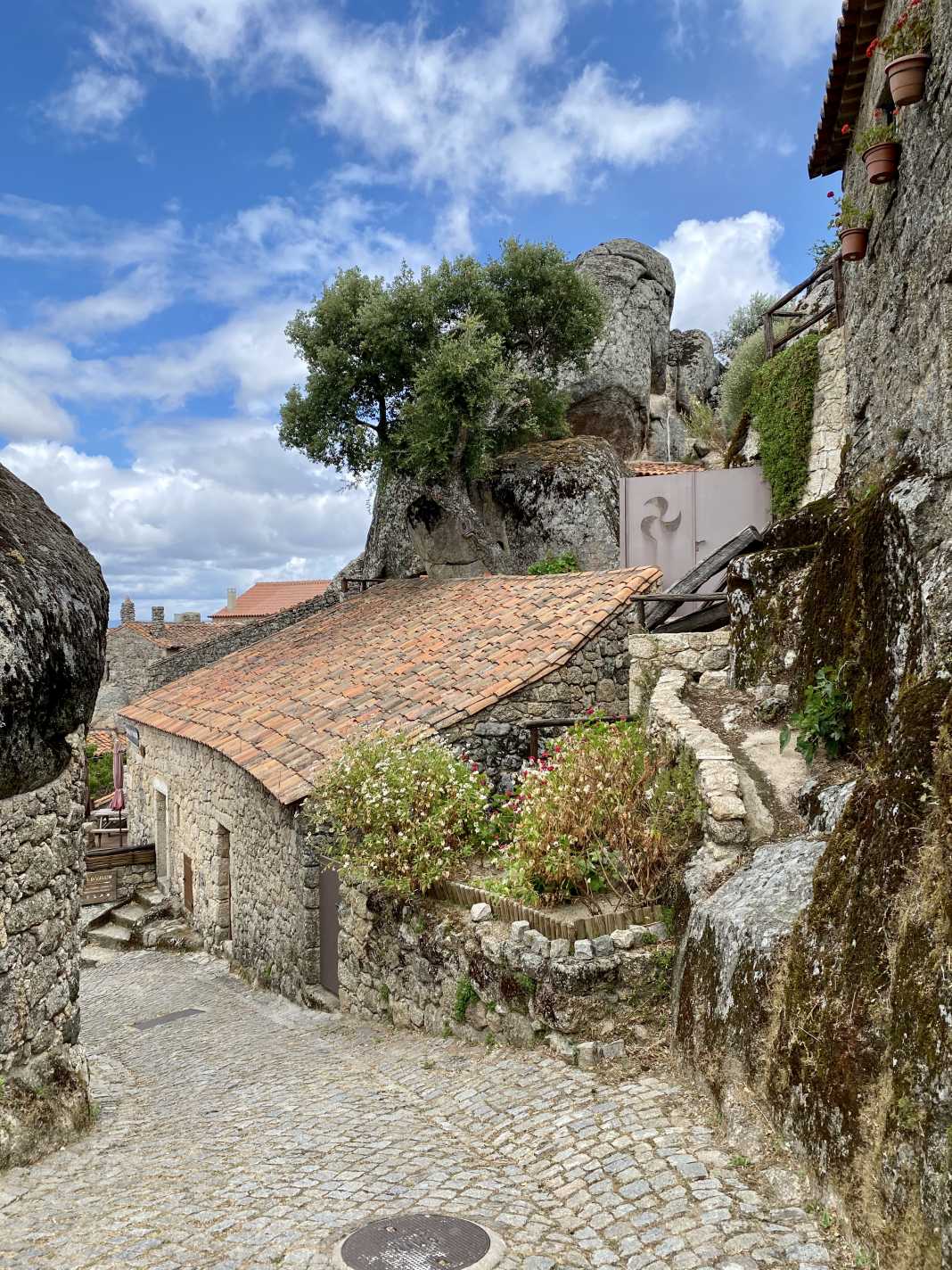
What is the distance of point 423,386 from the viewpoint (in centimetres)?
1820

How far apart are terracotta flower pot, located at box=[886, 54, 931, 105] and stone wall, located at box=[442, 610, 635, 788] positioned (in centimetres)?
616

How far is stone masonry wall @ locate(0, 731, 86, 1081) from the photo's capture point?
16.4ft

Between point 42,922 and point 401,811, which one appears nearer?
point 42,922

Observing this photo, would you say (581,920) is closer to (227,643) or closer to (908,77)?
(908,77)

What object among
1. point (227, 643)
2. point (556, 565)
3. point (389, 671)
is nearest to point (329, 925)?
point (389, 671)

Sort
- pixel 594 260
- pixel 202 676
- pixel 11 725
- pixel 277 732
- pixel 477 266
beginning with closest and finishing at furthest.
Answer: pixel 11 725, pixel 277 732, pixel 202 676, pixel 477 266, pixel 594 260

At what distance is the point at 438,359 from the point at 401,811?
12241mm

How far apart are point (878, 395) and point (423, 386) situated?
10.8 metres

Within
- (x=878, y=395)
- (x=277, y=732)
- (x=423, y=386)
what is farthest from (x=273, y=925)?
(x=423, y=386)

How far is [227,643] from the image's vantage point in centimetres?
2212

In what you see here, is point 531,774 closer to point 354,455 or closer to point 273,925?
point 273,925

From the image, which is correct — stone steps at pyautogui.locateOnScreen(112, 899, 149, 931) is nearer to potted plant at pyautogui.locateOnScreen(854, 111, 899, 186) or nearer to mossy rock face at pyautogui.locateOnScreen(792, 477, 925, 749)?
mossy rock face at pyautogui.locateOnScreen(792, 477, 925, 749)

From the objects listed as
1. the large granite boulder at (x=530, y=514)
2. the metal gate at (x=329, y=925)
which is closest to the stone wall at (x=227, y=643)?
the large granite boulder at (x=530, y=514)

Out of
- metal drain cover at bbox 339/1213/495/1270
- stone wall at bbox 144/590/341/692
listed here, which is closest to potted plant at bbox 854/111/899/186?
metal drain cover at bbox 339/1213/495/1270
